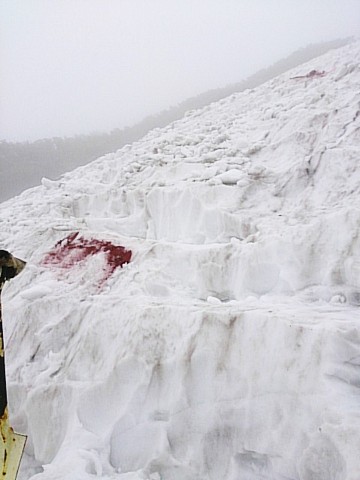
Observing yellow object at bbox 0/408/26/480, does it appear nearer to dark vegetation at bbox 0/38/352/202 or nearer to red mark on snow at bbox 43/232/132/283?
red mark on snow at bbox 43/232/132/283

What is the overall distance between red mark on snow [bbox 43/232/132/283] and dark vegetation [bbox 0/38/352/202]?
146 inches

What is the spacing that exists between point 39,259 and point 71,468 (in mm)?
2241

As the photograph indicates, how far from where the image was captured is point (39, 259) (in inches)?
156

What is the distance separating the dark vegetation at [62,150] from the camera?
845 centimetres

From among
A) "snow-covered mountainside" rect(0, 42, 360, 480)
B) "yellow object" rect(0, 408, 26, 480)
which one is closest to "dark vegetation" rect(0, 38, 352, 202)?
"snow-covered mountainside" rect(0, 42, 360, 480)

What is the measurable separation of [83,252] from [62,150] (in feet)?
23.7

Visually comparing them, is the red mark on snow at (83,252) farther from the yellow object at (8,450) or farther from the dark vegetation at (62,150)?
the dark vegetation at (62,150)

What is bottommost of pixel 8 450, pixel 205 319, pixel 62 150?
pixel 205 319

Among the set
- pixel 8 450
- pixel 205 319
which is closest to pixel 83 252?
pixel 205 319

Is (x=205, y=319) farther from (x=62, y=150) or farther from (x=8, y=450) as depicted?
(x=62, y=150)

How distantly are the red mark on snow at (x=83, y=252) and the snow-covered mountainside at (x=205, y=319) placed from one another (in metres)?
0.02

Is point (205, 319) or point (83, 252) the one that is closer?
point (205, 319)

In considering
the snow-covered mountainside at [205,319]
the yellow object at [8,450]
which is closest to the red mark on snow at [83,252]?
the snow-covered mountainside at [205,319]

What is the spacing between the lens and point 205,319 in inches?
100
